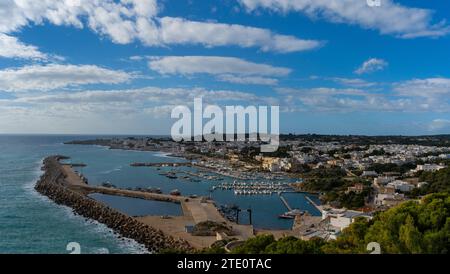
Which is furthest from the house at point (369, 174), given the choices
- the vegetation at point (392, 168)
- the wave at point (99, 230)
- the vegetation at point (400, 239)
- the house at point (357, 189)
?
the vegetation at point (400, 239)

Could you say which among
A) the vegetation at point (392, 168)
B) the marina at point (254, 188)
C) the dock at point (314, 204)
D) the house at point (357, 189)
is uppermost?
the vegetation at point (392, 168)

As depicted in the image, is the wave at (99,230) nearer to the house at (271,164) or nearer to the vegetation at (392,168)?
the house at (271,164)

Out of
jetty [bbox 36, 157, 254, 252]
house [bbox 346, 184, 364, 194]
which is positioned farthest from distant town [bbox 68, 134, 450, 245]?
jetty [bbox 36, 157, 254, 252]

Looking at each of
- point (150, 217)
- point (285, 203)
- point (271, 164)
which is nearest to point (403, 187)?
point (285, 203)

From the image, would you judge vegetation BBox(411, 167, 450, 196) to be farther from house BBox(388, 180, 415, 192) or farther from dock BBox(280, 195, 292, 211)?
dock BBox(280, 195, 292, 211)
